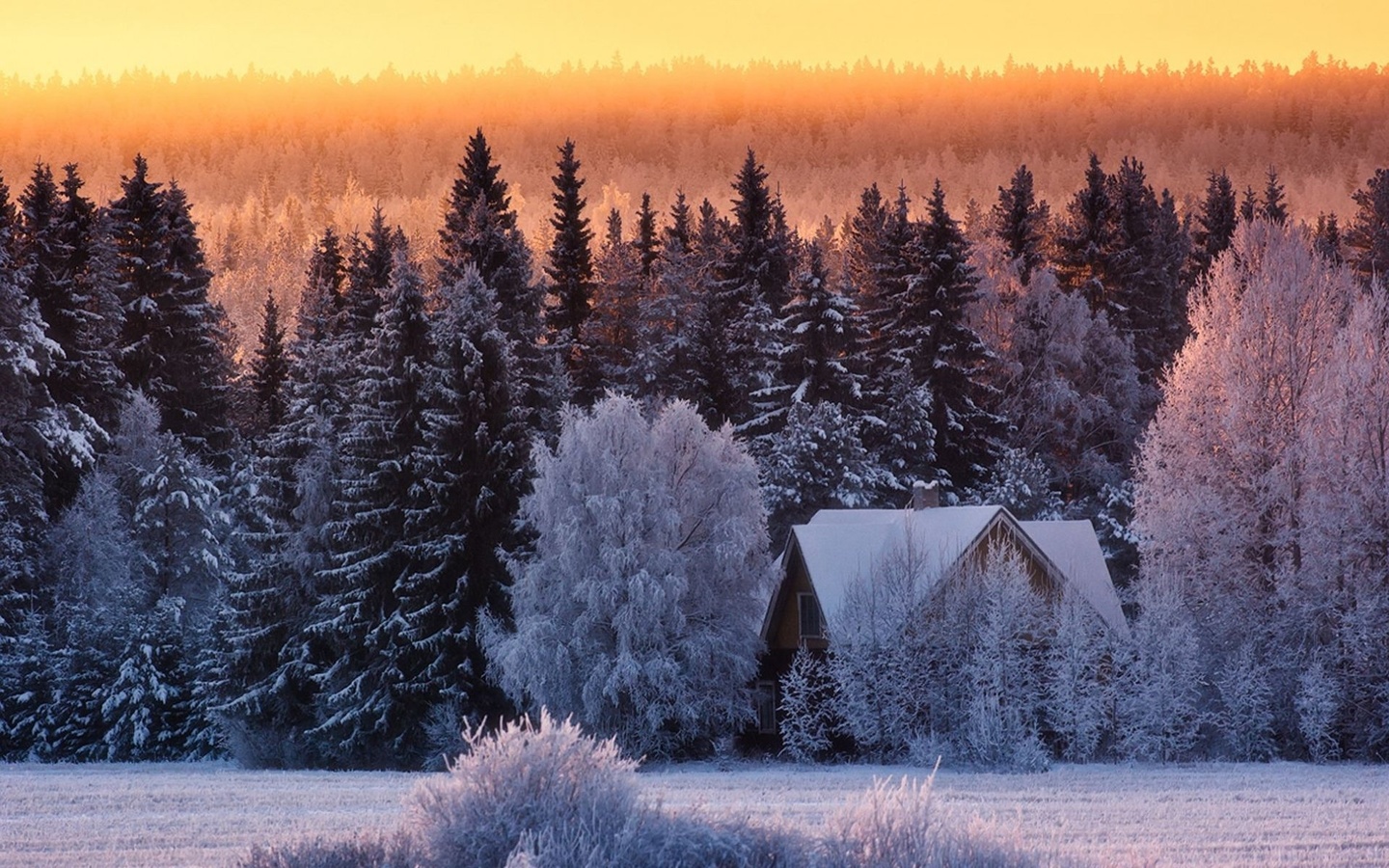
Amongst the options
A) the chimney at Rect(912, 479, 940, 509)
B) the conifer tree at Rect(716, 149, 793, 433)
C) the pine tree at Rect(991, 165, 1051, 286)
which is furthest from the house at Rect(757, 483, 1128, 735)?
the pine tree at Rect(991, 165, 1051, 286)

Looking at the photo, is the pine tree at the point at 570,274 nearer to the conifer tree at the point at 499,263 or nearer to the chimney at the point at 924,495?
the conifer tree at the point at 499,263

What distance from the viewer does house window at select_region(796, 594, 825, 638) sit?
141 feet

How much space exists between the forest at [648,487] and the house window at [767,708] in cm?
277

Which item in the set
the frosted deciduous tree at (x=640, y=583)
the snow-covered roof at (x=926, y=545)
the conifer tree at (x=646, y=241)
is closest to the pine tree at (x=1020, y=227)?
the conifer tree at (x=646, y=241)

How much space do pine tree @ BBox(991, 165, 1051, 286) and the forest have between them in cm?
24

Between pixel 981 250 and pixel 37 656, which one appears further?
pixel 981 250

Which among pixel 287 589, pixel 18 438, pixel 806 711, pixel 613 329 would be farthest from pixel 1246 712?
pixel 613 329

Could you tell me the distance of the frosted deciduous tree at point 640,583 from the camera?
38469 mm

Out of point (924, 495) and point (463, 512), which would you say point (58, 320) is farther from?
point (924, 495)

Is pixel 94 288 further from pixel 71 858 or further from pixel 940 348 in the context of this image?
pixel 71 858

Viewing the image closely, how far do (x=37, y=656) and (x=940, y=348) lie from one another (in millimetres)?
32596

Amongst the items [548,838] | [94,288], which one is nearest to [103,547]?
[94,288]

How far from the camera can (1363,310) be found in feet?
129

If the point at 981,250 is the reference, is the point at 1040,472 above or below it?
below
